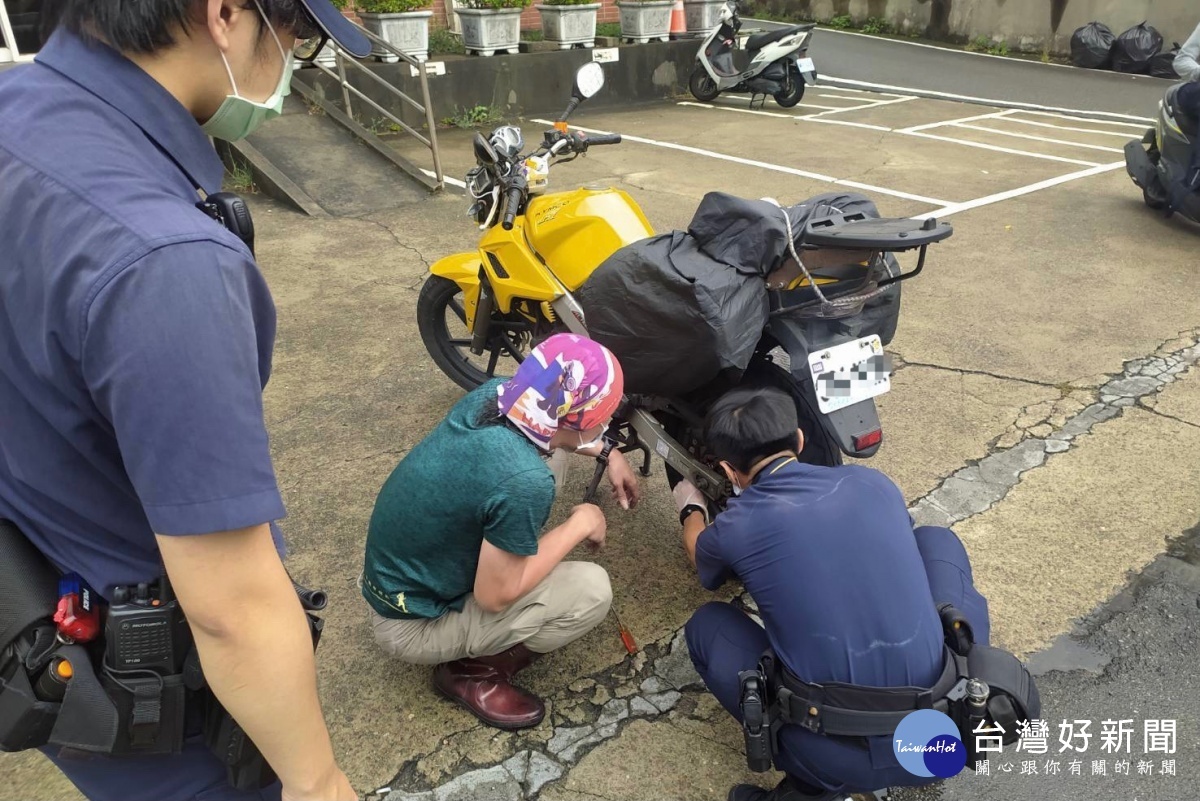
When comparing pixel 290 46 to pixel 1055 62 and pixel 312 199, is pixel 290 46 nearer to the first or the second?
pixel 312 199

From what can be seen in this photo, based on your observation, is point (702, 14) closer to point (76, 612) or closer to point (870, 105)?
point (870, 105)

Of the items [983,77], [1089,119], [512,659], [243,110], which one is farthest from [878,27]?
[243,110]

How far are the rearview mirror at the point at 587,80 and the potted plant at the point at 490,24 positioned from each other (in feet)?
22.0

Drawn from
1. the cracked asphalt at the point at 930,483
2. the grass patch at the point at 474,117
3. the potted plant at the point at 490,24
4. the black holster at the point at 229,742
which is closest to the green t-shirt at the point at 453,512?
the cracked asphalt at the point at 930,483

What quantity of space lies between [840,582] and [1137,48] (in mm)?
14191

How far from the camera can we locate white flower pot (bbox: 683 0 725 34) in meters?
11.4

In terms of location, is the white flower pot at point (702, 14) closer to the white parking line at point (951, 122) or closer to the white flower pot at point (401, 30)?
the white parking line at point (951, 122)

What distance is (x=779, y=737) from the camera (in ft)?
6.20

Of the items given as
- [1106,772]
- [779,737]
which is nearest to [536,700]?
[779,737]

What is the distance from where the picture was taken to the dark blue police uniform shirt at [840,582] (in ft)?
5.81

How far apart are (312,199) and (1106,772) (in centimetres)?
598

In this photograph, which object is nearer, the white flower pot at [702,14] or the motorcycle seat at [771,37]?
the motorcycle seat at [771,37]

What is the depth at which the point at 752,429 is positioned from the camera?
6.72ft

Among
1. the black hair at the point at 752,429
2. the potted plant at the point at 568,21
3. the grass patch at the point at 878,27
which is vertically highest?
the grass patch at the point at 878,27
